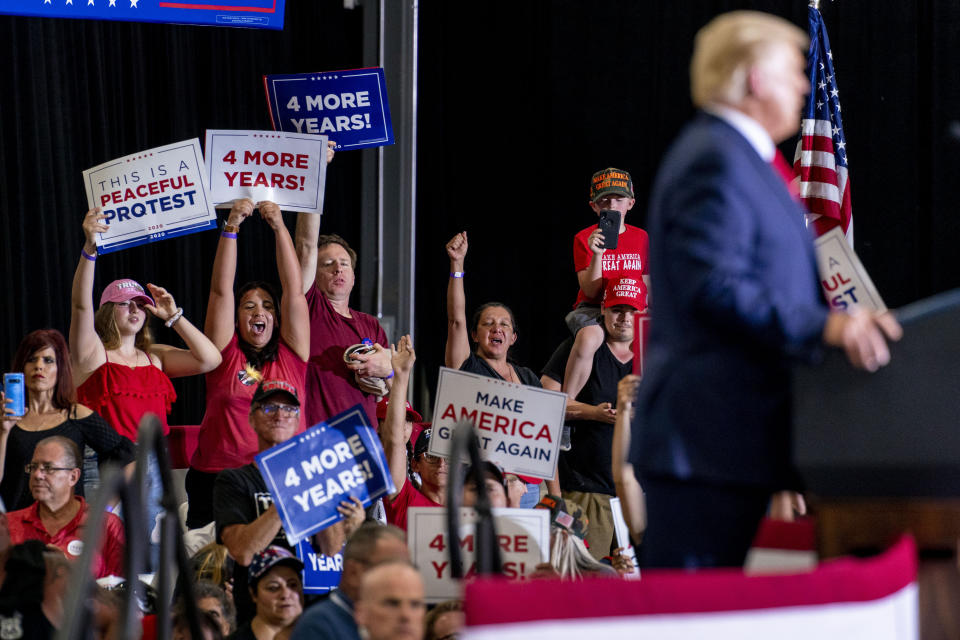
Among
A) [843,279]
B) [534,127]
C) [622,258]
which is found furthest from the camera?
[534,127]

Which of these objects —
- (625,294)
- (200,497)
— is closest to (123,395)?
(200,497)

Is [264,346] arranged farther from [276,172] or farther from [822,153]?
[822,153]

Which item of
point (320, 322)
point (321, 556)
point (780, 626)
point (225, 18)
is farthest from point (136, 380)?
point (780, 626)

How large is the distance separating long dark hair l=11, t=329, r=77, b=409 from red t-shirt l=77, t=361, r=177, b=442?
216mm

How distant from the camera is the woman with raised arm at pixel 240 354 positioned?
4.74 metres

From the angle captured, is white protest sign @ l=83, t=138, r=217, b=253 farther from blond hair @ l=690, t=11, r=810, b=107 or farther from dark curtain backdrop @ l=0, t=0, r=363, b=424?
blond hair @ l=690, t=11, r=810, b=107

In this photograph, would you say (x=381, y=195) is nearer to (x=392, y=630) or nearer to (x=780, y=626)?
(x=392, y=630)

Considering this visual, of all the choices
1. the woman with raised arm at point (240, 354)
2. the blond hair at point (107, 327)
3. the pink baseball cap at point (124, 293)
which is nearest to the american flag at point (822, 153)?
the woman with raised arm at point (240, 354)

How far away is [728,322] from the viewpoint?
196 cm

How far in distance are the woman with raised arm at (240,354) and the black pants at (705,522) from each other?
2.83 metres

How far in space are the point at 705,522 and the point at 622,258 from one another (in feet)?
14.3

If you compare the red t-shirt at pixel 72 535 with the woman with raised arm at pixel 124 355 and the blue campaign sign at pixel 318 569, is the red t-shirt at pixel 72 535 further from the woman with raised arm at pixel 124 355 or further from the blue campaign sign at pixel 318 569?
the blue campaign sign at pixel 318 569

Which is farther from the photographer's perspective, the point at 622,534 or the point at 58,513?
the point at 622,534

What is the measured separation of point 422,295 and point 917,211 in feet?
9.94
